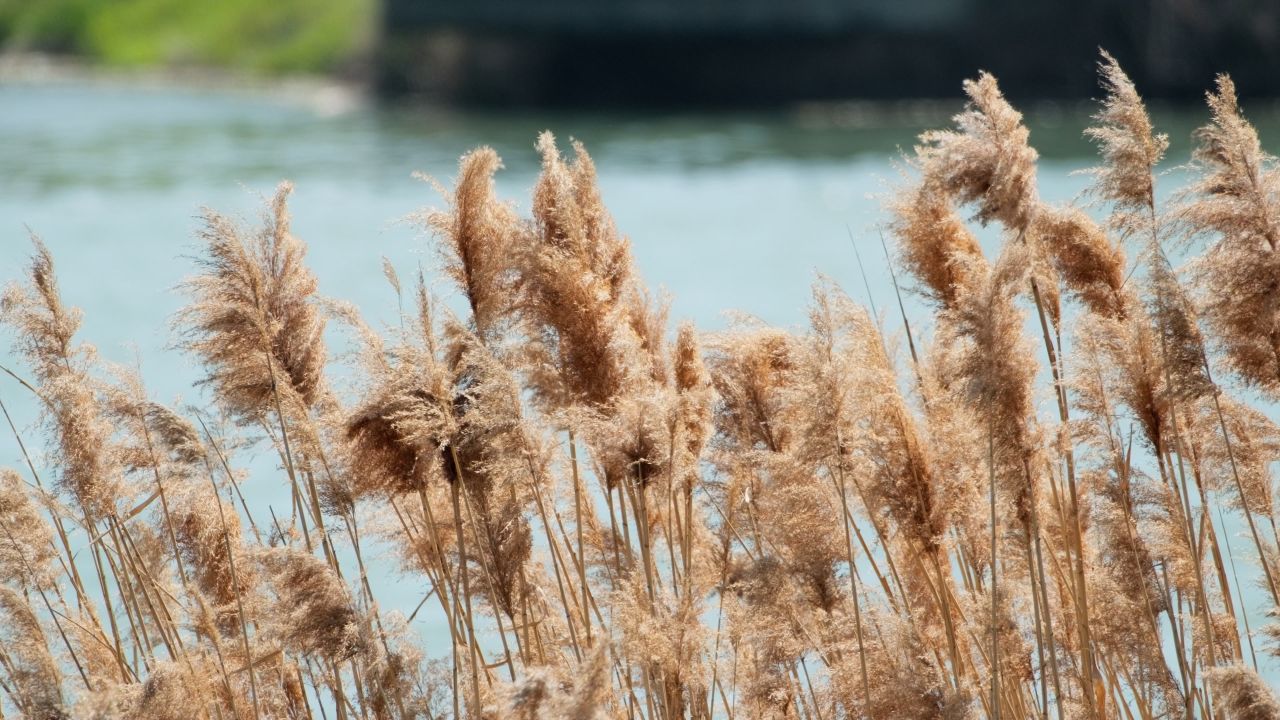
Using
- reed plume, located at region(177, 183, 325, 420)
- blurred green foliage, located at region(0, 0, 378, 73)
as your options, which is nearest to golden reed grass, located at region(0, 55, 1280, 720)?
reed plume, located at region(177, 183, 325, 420)

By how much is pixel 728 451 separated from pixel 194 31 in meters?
95.6

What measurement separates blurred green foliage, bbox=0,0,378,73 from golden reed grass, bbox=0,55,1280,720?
74033 mm

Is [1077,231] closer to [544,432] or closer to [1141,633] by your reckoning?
[1141,633]

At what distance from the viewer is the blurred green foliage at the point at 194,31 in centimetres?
8219

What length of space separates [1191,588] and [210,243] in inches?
92.1

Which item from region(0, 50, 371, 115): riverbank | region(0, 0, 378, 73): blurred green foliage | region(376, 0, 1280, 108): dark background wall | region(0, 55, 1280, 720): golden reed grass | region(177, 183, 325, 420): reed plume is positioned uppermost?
region(0, 0, 378, 73): blurred green foliage

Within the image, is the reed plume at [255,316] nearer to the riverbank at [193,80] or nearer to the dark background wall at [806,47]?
the dark background wall at [806,47]

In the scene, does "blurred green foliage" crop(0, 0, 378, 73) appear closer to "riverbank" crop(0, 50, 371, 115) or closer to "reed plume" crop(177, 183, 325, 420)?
"riverbank" crop(0, 50, 371, 115)

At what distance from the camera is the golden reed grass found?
10.2 ft

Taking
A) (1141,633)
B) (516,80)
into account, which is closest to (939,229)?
(1141,633)

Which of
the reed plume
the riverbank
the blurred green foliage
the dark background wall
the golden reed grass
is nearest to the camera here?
the golden reed grass

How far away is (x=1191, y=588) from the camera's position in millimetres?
3676

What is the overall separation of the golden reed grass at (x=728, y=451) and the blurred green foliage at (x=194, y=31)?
243 ft

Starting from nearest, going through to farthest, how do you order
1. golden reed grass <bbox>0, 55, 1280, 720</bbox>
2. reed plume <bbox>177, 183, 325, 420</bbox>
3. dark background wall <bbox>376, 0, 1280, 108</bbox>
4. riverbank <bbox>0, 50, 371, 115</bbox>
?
golden reed grass <bbox>0, 55, 1280, 720</bbox> → reed plume <bbox>177, 183, 325, 420</bbox> → dark background wall <bbox>376, 0, 1280, 108</bbox> → riverbank <bbox>0, 50, 371, 115</bbox>
